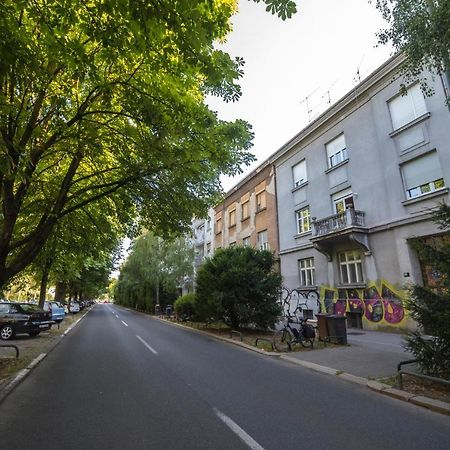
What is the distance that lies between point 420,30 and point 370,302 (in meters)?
13.1

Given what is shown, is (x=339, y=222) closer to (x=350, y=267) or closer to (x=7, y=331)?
(x=350, y=267)

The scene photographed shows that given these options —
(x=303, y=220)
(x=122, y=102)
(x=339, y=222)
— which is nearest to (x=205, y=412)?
(x=122, y=102)

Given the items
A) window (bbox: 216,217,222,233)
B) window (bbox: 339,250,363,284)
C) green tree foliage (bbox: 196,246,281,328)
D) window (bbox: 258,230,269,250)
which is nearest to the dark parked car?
green tree foliage (bbox: 196,246,281,328)

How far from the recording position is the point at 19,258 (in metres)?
9.56

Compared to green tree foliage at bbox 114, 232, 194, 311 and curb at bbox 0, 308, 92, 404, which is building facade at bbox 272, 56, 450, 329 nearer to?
curb at bbox 0, 308, 92, 404

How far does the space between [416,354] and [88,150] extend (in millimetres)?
9107

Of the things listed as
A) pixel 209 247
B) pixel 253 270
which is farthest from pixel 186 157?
pixel 209 247

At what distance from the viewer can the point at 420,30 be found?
664cm

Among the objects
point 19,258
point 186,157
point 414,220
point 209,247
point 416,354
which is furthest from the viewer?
point 209,247

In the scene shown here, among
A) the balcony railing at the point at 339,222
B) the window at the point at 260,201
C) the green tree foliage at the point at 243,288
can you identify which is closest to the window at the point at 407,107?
the balcony railing at the point at 339,222

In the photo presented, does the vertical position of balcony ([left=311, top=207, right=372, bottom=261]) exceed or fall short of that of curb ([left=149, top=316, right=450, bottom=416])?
it exceeds it

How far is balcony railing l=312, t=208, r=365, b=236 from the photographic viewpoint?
57.9 feet

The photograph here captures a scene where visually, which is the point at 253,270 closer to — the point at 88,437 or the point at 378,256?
the point at 378,256

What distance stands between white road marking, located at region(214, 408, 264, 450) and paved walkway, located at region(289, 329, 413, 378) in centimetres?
399
